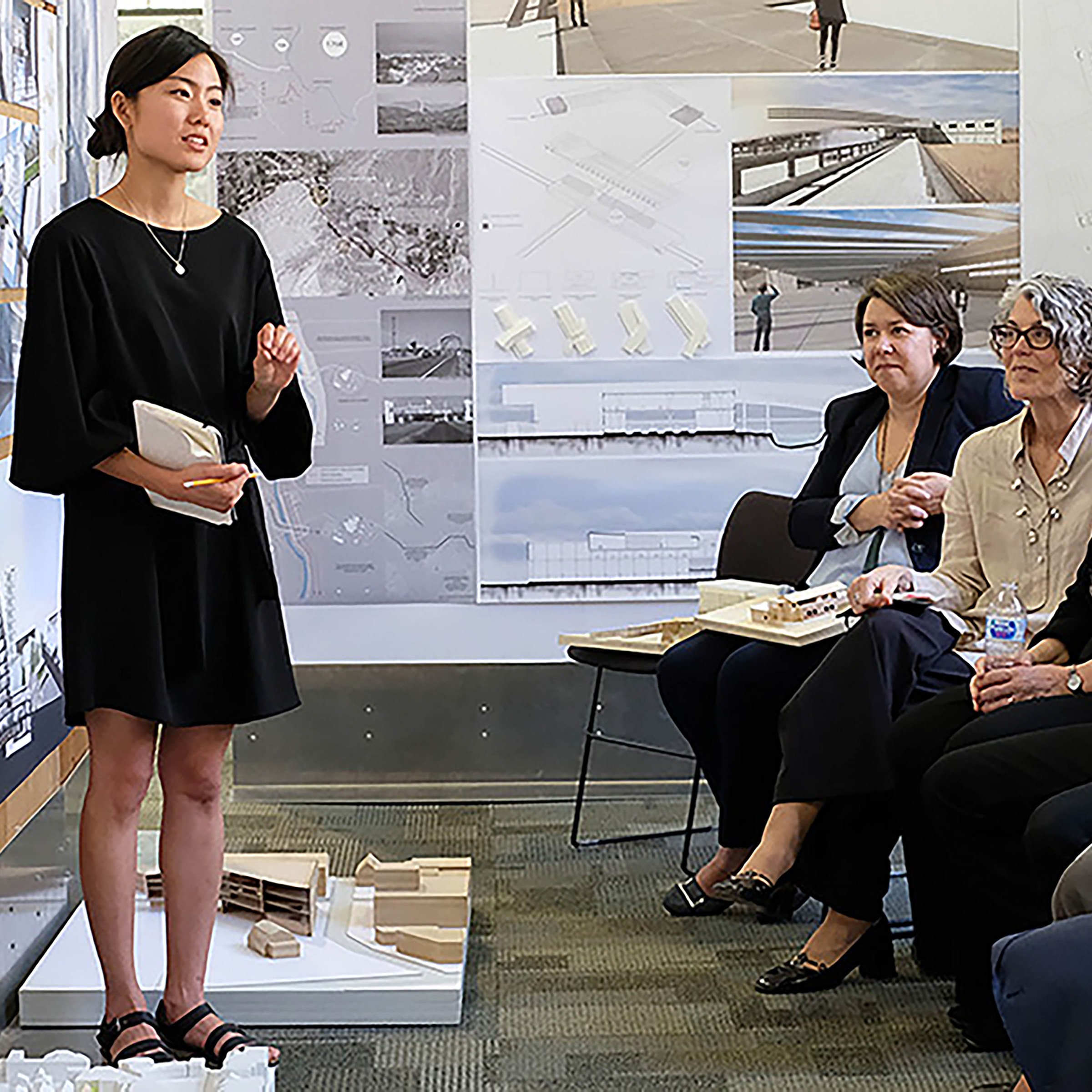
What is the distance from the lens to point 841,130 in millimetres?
4770

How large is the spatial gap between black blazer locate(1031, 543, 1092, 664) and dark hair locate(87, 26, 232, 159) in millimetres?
1750

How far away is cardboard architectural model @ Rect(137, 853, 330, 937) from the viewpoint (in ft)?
11.4

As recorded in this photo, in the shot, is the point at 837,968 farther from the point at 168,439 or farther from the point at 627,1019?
the point at 168,439

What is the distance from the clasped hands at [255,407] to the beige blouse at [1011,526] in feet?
4.67

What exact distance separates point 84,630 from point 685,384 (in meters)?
2.45

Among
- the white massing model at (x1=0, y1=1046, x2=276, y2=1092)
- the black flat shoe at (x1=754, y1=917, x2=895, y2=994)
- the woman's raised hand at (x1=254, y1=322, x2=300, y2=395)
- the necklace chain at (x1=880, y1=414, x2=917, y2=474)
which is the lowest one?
the black flat shoe at (x1=754, y1=917, x2=895, y2=994)

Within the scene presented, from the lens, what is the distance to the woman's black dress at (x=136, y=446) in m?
2.65

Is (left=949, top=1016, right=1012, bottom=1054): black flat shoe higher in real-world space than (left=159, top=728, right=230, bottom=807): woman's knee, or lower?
lower

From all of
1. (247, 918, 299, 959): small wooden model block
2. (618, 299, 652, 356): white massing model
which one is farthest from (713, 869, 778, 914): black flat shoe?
(618, 299, 652, 356): white massing model

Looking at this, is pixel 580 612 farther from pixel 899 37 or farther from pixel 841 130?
pixel 899 37

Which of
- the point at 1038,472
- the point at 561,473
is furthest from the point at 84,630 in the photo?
the point at 561,473

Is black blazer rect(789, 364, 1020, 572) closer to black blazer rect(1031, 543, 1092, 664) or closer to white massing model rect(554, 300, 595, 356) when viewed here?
black blazer rect(1031, 543, 1092, 664)

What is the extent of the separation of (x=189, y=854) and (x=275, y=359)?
856 millimetres

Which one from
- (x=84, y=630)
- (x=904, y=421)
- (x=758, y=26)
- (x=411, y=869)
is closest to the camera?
(x=84, y=630)
